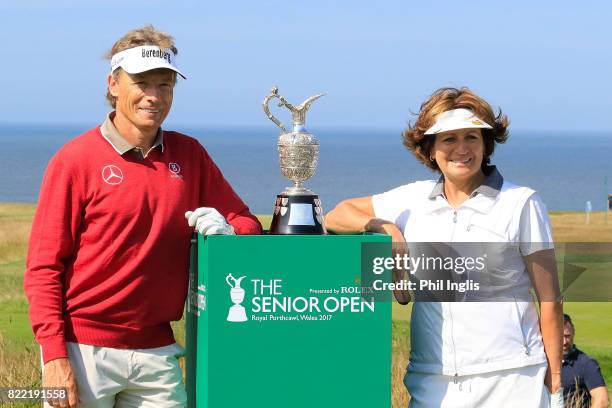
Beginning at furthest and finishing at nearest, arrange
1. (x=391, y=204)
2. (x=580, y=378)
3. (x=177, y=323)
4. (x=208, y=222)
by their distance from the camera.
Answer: (x=177, y=323) → (x=580, y=378) → (x=391, y=204) → (x=208, y=222)

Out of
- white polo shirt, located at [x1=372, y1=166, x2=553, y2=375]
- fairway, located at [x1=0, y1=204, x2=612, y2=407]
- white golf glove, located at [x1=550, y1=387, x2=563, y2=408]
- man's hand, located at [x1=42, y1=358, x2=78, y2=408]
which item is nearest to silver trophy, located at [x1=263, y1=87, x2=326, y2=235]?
white polo shirt, located at [x1=372, y1=166, x2=553, y2=375]

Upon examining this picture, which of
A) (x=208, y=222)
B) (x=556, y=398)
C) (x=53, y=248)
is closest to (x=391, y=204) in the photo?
(x=208, y=222)

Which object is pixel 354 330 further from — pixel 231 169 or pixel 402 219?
pixel 231 169

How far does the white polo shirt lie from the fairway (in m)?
2.72

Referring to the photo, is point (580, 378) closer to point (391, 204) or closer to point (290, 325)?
point (391, 204)

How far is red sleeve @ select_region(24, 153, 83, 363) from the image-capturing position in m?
4.02

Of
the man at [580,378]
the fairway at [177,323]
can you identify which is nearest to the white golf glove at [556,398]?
the man at [580,378]

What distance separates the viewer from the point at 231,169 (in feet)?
314

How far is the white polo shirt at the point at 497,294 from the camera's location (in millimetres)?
4070

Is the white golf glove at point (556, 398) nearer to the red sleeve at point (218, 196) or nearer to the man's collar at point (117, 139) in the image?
the red sleeve at point (218, 196)

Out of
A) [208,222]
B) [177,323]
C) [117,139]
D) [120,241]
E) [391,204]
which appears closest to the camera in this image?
[208,222]

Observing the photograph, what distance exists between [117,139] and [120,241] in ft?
1.30

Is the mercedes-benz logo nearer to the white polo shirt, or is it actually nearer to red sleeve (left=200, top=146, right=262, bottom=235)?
red sleeve (left=200, top=146, right=262, bottom=235)

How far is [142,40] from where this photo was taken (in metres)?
4.16
